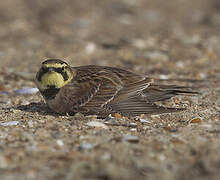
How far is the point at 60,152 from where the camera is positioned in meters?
4.33

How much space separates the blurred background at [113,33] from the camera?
9391 millimetres

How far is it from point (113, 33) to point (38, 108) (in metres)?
5.81

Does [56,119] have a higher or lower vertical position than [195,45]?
lower

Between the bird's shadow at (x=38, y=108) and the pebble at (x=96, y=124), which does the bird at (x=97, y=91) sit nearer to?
the bird's shadow at (x=38, y=108)

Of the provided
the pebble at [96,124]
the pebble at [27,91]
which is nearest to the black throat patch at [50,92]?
the pebble at [96,124]

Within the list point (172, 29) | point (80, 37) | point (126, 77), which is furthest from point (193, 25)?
point (126, 77)

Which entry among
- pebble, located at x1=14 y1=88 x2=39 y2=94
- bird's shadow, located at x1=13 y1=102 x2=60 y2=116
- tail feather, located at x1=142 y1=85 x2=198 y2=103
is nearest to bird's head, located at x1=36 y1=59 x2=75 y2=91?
bird's shadow, located at x1=13 y1=102 x2=60 y2=116

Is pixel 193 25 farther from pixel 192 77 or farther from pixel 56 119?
pixel 56 119

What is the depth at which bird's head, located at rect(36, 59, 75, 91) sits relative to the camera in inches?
225

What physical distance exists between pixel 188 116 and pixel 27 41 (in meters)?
6.06

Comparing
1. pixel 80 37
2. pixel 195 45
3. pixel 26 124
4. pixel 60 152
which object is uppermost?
pixel 80 37

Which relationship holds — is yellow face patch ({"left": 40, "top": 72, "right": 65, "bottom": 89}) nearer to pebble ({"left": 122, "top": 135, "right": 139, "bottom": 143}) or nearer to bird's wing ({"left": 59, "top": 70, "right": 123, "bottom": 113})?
bird's wing ({"left": 59, "top": 70, "right": 123, "bottom": 113})

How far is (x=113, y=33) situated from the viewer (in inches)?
459

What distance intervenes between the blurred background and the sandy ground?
22 millimetres
